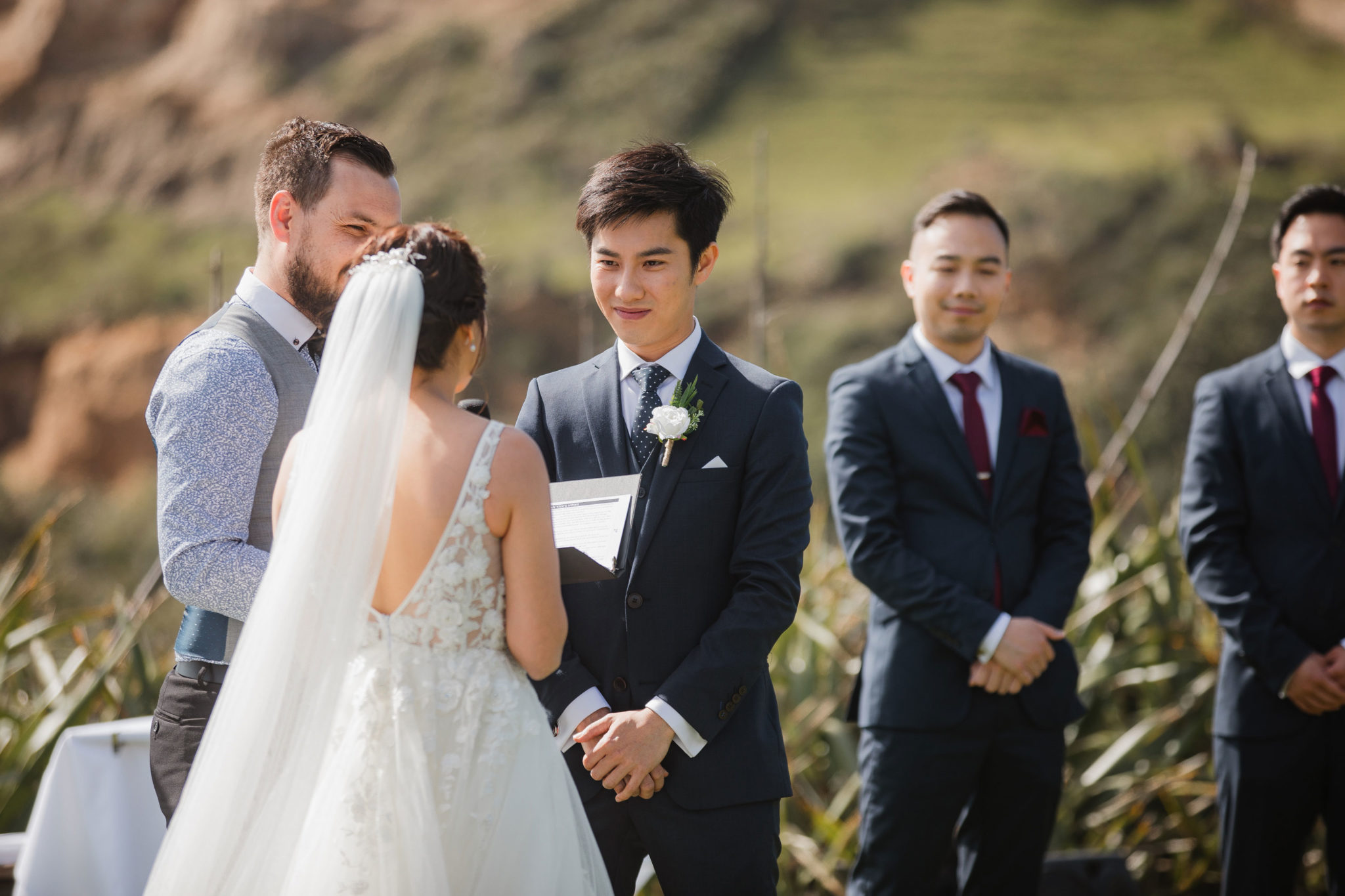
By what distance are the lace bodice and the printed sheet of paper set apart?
0.22m

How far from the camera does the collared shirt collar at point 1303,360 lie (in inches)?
124

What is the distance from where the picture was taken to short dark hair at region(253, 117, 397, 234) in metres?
2.34

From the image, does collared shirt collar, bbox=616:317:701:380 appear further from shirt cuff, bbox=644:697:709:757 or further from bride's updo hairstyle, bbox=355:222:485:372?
shirt cuff, bbox=644:697:709:757

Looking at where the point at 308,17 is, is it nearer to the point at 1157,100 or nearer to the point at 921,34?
the point at 921,34

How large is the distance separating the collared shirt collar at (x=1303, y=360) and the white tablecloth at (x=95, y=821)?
3331 mm

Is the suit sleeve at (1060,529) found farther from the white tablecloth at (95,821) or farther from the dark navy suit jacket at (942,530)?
the white tablecloth at (95,821)

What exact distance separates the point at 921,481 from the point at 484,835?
5.44 ft

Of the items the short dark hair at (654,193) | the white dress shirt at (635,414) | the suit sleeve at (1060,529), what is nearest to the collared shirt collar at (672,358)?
the white dress shirt at (635,414)

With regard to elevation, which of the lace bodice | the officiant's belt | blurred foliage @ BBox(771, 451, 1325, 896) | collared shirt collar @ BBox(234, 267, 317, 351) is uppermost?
collared shirt collar @ BBox(234, 267, 317, 351)

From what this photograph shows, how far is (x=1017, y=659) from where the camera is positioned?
9.19 ft

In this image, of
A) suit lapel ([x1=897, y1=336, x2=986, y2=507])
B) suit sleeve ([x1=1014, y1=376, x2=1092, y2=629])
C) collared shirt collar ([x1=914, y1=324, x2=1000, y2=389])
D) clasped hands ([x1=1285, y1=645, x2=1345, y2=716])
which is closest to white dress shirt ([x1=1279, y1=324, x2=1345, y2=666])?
clasped hands ([x1=1285, y1=645, x2=1345, y2=716])

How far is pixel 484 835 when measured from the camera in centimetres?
183

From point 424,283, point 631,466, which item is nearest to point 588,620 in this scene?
point 631,466

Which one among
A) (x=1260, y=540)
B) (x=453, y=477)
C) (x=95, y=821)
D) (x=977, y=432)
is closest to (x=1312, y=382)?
(x=1260, y=540)
